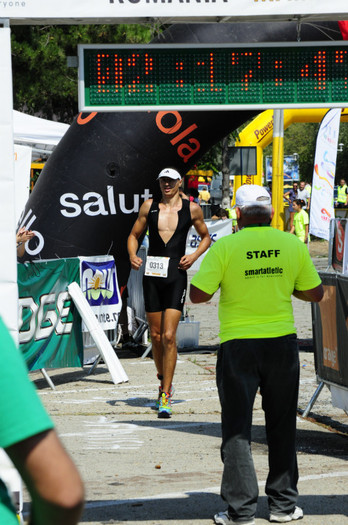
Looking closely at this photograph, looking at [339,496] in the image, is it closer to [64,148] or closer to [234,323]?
[234,323]

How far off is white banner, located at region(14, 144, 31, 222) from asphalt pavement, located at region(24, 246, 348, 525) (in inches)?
79.4

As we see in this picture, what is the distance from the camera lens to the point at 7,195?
5160mm

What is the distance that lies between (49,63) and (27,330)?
1803 cm

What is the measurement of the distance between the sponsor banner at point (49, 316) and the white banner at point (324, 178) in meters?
7.69

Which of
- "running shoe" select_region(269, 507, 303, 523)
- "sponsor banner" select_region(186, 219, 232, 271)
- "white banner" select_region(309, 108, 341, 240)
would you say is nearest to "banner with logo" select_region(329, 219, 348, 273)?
"running shoe" select_region(269, 507, 303, 523)

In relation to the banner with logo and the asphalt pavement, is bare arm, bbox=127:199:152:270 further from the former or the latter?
the banner with logo

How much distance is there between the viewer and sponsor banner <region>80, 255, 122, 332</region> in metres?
10.2

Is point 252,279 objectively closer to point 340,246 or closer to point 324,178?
point 340,246

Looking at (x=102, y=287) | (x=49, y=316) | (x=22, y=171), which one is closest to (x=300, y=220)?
(x=22, y=171)

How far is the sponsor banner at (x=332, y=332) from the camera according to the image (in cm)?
701

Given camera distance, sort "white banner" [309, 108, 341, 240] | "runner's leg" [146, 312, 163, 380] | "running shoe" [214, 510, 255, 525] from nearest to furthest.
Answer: "running shoe" [214, 510, 255, 525]
"runner's leg" [146, 312, 163, 380]
"white banner" [309, 108, 341, 240]

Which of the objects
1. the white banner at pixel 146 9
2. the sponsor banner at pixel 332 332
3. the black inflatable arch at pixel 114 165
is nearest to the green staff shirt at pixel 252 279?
the white banner at pixel 146 9

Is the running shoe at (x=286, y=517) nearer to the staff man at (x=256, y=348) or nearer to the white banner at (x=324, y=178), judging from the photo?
the staff man at (x=256, y=348)

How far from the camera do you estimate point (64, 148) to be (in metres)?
11.2
